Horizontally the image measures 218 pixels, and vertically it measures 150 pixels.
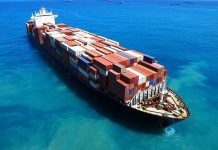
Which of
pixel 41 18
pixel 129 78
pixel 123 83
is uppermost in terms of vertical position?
pixel 41 18

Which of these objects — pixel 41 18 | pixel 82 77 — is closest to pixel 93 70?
pixel 82 77

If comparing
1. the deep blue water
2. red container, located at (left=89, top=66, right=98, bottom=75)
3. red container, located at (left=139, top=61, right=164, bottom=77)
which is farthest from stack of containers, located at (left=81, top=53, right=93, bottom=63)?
red container, located at (left=139, top=61, right=164, bottom=77)

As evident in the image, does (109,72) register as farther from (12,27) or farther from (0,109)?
(12,27)

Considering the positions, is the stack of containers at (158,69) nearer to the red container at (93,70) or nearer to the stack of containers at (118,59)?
the stack of containers at (118,59)

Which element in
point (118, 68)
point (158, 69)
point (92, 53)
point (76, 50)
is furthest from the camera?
point (76, 50)

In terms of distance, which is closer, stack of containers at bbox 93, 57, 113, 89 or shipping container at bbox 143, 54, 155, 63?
stack of containers at bbox 93, 57, 113, 89

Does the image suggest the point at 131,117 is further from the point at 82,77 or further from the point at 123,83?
the point at 82,77

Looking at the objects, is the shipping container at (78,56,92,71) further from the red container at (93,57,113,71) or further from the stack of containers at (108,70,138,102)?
the stack of containers at (108,70,138,102)

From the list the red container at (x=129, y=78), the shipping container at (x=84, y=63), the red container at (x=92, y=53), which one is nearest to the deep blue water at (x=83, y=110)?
the shipping container at (x=84, y=63)
